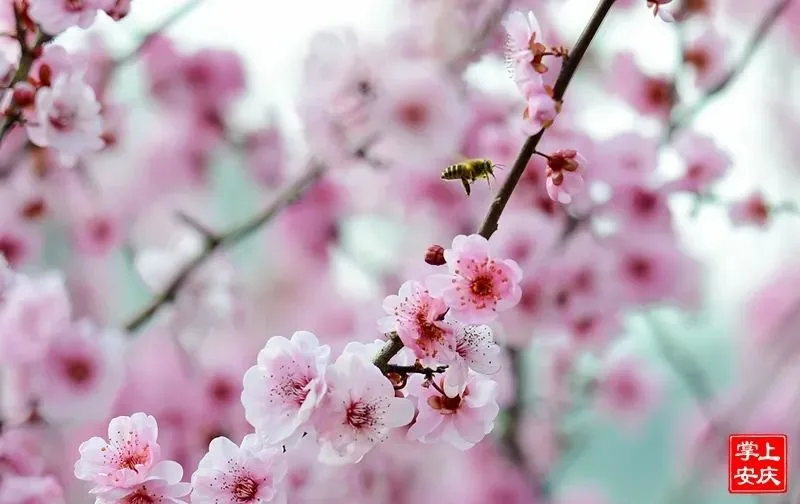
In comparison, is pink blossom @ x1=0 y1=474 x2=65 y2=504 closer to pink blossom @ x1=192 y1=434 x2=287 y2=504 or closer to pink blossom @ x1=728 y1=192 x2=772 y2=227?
pink blossom @ x1=192 y1=434 x2=287 y2=504

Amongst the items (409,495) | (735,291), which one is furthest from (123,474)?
(735,291)

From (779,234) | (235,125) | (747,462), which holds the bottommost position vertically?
(747,462)

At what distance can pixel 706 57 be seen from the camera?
79 centimetres

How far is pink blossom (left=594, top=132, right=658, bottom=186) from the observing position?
70 cm

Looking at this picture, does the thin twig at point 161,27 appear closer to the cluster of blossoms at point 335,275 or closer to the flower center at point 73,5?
the cluster of blossoms at point 335,275

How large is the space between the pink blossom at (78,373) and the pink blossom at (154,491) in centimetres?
32

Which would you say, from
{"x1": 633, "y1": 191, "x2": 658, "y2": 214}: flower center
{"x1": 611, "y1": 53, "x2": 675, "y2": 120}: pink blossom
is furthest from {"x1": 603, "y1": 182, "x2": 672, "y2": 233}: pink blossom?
{"x1": 611, "y1": 53, "x2": 675, "y2": 120}: pink blossom

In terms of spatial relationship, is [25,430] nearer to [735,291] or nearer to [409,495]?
[409,495]

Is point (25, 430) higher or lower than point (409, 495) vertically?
higher

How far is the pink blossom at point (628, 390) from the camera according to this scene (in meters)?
1.11

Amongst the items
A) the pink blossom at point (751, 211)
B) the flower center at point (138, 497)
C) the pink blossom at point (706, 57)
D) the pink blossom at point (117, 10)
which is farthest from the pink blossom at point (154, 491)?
the pink blossom at point (706, 57)

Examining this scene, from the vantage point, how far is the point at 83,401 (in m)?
0.65

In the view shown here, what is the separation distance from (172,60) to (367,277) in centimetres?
34

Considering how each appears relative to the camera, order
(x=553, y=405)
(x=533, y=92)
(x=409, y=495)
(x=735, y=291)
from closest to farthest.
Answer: (x=533, y=92)
(x=409, y=495)
(x=553, y=405)
(x=735, y=291)
